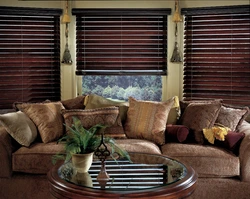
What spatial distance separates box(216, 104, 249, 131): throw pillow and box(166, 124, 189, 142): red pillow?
0.42 m

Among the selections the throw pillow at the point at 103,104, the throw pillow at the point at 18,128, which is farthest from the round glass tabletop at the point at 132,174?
the throw pillow at the point at 103,104

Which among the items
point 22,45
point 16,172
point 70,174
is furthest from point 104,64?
point 70,174

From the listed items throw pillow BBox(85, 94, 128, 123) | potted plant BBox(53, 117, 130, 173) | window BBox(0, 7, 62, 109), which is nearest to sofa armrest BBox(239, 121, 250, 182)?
throw pillow BBox(85, 94, 128, 123)

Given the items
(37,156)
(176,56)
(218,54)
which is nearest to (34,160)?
(37,156)

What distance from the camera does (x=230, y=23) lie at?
516 cm

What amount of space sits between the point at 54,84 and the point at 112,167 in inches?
87.3

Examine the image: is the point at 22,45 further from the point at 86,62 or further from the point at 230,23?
the point at 230,23

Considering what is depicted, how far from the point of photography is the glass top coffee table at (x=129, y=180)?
9.32ft

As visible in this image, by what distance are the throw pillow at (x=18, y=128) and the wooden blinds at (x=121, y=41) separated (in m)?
1.34

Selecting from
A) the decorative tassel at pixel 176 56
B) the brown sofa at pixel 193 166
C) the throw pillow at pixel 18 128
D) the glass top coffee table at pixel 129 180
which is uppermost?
the decorative tassel at pixel 176 56

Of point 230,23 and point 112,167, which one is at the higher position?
point 230,23

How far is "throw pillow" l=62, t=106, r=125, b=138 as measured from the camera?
4.47m

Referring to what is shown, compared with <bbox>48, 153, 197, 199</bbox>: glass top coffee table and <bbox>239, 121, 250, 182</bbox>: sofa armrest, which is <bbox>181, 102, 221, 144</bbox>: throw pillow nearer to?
<bbox>239, 121, 250, 182</bbox>: sofa armrest

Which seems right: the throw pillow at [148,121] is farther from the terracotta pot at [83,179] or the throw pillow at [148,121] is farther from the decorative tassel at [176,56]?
the terracotta pot at [83,179]
